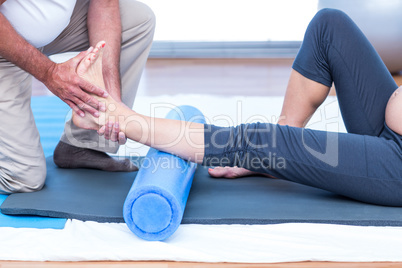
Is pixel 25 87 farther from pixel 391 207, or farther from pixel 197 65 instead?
pixel 197 65

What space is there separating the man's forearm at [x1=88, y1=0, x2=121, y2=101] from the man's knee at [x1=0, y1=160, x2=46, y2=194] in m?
0.45

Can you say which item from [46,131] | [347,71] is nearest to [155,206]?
[347,71]

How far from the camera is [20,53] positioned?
1.62 m

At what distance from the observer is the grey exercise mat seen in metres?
1.56

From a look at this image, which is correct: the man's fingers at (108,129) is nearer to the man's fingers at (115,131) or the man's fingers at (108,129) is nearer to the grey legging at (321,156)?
the man's fingers at (115,131)

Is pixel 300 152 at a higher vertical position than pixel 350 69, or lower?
lower

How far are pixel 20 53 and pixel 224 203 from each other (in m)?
0.84

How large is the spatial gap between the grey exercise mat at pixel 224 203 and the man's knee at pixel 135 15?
67cm

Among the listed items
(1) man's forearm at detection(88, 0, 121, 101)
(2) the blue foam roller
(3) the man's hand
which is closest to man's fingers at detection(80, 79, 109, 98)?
(3) the man's hand

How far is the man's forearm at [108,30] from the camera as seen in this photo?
6.32ft

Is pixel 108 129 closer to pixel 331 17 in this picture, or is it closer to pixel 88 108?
pixel 88 108

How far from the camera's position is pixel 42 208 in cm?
163

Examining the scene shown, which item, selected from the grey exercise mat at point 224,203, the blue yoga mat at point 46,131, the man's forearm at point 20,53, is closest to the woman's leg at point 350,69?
the grey exercise mat at point 224,203

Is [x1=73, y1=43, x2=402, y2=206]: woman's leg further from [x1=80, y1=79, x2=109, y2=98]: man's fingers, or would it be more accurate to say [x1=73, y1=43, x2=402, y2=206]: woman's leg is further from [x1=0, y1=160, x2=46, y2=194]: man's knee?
[x1=0, y1=160, x2=46, y2=194]: man's knee
